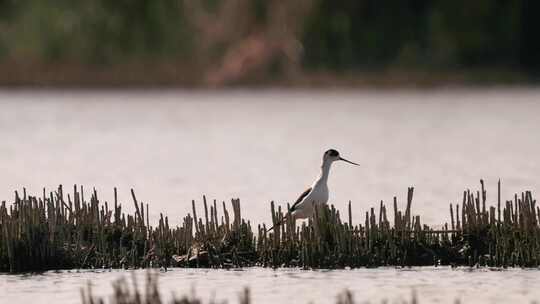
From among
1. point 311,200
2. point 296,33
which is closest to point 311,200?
point 311,200

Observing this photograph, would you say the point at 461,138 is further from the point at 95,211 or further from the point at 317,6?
the point at 95,211

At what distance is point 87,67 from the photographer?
84.1 metres

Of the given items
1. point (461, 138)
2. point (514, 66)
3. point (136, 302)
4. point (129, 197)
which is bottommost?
point (136, 302)

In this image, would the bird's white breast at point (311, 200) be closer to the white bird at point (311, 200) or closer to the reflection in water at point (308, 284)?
the white bird at point (311, 200)

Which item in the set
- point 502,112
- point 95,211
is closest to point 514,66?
point 502,112

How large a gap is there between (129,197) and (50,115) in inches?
1543

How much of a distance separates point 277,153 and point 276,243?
91.7 feet

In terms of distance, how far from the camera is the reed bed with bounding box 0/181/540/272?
19891 millimetres

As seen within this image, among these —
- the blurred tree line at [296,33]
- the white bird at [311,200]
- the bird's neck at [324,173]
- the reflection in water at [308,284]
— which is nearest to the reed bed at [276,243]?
the reflection in water at [308,284]

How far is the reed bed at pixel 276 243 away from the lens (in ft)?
65.3

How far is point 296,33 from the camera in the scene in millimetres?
81188

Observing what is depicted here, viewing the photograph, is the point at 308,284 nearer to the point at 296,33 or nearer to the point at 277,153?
the point at 277,153

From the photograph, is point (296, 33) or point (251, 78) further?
point (251, 78)

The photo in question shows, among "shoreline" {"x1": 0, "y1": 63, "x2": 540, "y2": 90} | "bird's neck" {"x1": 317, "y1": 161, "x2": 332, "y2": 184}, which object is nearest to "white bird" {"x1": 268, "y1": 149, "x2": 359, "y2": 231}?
"bird's neck" {"x1": 317, "y1": 161, "x2": 332, "y2": 184}
